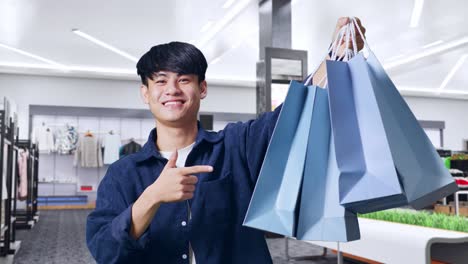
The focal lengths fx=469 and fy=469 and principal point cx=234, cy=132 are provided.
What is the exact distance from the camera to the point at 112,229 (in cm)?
102

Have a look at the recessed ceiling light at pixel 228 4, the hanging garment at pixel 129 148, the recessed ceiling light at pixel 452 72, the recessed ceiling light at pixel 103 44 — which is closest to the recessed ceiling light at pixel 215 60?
the recessed ceiling light at pixel 103 44

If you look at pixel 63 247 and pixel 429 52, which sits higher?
pixel 429 52

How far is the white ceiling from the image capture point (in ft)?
24.0

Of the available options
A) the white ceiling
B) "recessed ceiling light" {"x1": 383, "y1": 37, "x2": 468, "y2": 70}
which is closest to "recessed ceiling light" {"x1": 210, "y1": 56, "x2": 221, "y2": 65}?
the white ceiling

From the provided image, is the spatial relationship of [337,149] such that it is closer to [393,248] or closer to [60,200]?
[393,248]

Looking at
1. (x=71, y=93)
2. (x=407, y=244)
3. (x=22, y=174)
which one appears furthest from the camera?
(x=71, y=93)

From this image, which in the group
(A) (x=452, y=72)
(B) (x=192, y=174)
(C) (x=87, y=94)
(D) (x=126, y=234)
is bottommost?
(D) (x=126, y=234)

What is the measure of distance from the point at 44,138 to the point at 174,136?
12301 millimetres

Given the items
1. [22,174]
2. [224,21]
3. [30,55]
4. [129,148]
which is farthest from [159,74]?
[129,148]

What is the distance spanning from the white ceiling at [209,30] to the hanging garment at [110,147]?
214cm

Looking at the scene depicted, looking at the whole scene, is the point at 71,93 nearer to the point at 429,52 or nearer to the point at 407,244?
the point at 429,52

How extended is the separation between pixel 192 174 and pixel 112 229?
0.74 ft

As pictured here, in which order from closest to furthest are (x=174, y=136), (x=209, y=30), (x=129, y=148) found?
(x=174, y=136) < (x=209, y=30) < (x=129, y=148)

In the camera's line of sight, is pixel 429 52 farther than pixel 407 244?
Yes
